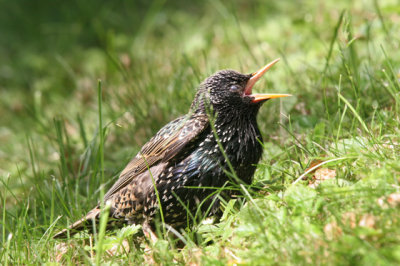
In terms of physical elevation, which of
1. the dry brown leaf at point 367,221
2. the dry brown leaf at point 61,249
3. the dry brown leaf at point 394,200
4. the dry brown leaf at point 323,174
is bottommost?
the dry brown leaf at point 367,221

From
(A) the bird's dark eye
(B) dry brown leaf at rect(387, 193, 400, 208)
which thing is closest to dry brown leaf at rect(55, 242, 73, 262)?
(A) the bird's dark eye

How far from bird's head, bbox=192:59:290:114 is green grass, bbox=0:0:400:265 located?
23 centimetres

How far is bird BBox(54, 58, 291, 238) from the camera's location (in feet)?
9.69

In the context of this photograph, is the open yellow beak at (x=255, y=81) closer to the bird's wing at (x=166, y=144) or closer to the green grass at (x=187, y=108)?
the green grass at (x=187, y=108)

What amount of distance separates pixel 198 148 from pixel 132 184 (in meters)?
0.54

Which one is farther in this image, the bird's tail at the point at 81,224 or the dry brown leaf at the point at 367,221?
the bird's tail at the point at 81,224

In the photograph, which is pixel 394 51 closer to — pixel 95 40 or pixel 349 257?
pixel 349 257

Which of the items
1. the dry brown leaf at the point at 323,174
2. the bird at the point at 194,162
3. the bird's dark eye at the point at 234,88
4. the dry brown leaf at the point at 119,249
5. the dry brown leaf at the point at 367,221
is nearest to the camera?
the dry brown leaf at the point at 367,221

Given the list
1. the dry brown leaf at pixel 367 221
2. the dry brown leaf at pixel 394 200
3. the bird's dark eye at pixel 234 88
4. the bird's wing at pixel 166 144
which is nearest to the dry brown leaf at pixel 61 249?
the bird's wing at pixel 166 144

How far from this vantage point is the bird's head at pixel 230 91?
10.6ft

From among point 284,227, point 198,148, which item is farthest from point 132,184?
point 284,227

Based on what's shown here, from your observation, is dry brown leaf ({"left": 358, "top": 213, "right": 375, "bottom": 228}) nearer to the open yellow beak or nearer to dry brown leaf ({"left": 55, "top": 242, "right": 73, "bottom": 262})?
the open yellow beak

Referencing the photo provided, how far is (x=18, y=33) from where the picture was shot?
734 centimetres

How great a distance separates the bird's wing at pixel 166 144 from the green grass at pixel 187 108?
0.77 ft
